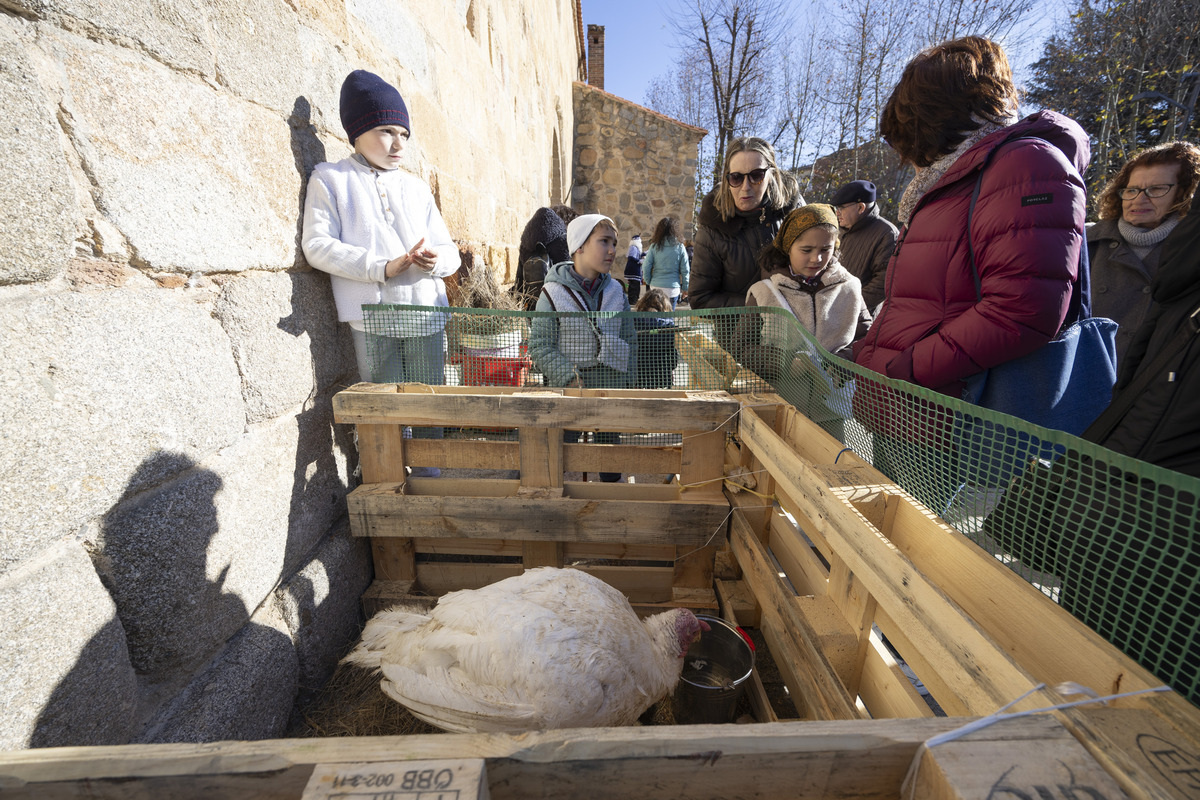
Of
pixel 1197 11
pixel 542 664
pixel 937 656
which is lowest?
pixel 542 664

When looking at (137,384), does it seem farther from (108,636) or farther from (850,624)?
(850,624)

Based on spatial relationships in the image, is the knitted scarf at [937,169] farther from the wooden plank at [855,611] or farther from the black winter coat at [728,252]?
the wooden plank at [855,611]

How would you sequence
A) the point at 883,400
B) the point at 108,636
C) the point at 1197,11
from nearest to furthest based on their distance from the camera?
1. the point at 108,636
2. the point at 883,400
3. the point at 1197,11

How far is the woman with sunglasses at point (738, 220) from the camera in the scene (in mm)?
2865

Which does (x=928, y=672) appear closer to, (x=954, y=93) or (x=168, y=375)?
(x=954, y=93)

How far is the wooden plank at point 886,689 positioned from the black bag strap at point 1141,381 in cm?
101

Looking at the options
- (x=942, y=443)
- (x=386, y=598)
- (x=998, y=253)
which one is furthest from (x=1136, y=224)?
(x=386, y=598)

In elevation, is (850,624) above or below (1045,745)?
below

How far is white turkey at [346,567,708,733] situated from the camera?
1.36 m

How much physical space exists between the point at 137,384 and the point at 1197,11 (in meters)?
14.8

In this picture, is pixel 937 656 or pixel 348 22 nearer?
pixel 937 656

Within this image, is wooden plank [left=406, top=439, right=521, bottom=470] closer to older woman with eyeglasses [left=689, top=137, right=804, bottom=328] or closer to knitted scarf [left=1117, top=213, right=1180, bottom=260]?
older woman with eyeglasses [left=689, top=137, right=804, bottom=328]

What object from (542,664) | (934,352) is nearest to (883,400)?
(934,352)

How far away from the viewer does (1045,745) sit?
26.3 inches
